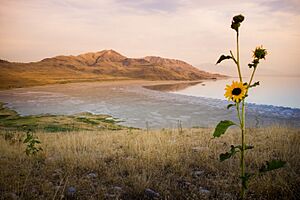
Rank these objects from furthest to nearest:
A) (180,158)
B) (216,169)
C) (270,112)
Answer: (270,112)
(180,158)
(216,169)

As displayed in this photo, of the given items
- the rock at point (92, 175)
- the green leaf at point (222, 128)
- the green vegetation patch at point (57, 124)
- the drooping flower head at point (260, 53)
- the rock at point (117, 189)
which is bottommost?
the green vegetation patch at point (57, 124)

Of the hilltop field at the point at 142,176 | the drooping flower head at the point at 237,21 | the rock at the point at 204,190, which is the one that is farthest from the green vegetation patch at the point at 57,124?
the drooping flower head at the point at 237,21

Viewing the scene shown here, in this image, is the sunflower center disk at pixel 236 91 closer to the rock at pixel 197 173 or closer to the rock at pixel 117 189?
the rock at pixel 197 173

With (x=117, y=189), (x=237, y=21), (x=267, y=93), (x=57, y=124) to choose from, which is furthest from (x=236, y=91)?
(x=267, y=93)

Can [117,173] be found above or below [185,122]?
above

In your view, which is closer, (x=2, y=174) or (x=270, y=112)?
(x=2, y=174)

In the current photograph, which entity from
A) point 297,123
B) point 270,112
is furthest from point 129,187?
point 270,112

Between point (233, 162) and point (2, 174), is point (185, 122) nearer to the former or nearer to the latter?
point (233, 162)

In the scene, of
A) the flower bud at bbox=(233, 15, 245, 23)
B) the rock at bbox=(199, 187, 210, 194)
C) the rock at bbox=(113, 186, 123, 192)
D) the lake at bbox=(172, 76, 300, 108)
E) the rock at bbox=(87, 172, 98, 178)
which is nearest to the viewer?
the flower bud at bbox=(233, 15, 245, 23)

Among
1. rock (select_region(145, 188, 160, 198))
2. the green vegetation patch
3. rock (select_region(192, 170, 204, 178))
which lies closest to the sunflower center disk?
rock (select_region(145, 188, 160, 198))

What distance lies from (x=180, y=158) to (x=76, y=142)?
4045 millimetres

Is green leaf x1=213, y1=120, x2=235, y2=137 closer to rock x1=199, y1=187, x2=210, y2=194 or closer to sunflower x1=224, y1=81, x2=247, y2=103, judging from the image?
sunflower x1=224, y1=81, x2=247, y2=103

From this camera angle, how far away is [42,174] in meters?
4.94

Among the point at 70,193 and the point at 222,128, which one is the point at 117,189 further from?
the point at 222,128
